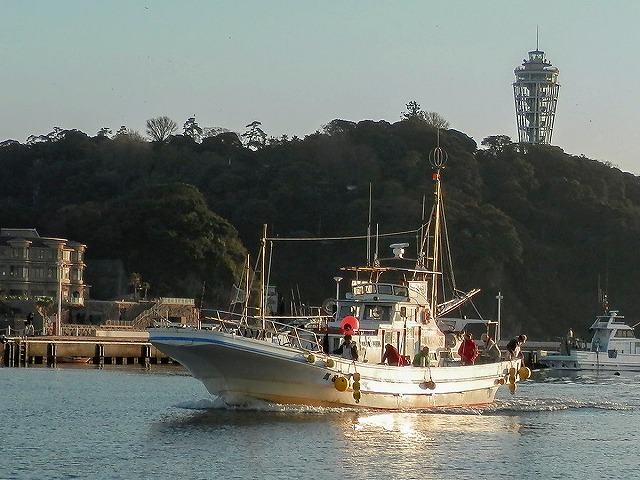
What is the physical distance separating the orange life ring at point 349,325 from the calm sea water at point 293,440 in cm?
291

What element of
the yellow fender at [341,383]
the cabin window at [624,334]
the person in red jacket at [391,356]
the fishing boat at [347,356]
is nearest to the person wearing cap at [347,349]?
the fishing boat at [347,356]

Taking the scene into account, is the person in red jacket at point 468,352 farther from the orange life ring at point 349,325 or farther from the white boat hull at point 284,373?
the orange life ring at point 349,325

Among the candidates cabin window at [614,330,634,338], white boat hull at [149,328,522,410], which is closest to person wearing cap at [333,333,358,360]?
white boat hull at [149,328,522,410]

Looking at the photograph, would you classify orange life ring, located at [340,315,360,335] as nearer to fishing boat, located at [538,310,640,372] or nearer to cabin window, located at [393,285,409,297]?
cabin window, located at [393,285,409,297]

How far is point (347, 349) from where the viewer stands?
5047cm

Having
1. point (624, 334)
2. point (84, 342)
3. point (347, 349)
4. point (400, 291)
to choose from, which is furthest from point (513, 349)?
point (624, 334)

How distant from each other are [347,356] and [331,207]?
4413 inches

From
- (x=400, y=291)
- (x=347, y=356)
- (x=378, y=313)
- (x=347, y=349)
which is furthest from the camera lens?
(x=400, y=291)

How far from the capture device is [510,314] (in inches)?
6225

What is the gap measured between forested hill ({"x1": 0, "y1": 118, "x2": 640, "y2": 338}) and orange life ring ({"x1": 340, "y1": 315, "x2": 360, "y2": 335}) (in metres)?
83.5

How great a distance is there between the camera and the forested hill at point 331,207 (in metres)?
140

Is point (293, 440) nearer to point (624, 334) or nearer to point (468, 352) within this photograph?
point (468, 352)

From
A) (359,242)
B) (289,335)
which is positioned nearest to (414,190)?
(359,242)

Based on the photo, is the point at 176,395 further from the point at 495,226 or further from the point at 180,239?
the point at 495,226
